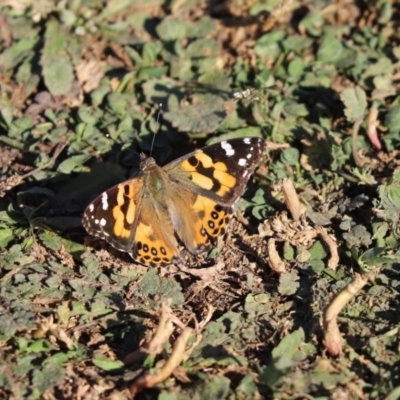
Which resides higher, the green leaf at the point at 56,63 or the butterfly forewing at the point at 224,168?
the green leaf at the point at 56,63

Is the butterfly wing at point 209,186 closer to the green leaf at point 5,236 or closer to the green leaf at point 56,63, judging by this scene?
the green leaf at point 5,236

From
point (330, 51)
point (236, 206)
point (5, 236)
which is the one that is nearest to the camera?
point (5, 236)

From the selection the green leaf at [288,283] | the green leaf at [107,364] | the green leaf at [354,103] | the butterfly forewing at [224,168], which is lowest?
the green leaf at [288,283]

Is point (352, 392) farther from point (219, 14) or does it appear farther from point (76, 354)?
point (219, 14)

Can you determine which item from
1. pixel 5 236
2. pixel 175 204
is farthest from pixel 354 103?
pixel 5 236

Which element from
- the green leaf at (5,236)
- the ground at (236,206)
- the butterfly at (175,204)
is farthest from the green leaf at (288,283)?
the green leaf at (5,236)

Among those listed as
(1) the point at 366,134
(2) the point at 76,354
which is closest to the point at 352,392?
(2) the point at 76,354

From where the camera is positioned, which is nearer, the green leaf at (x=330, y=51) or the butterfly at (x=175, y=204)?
the butterfly at (x=175, y=204)

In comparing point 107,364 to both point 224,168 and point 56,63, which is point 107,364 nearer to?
point 224,168
